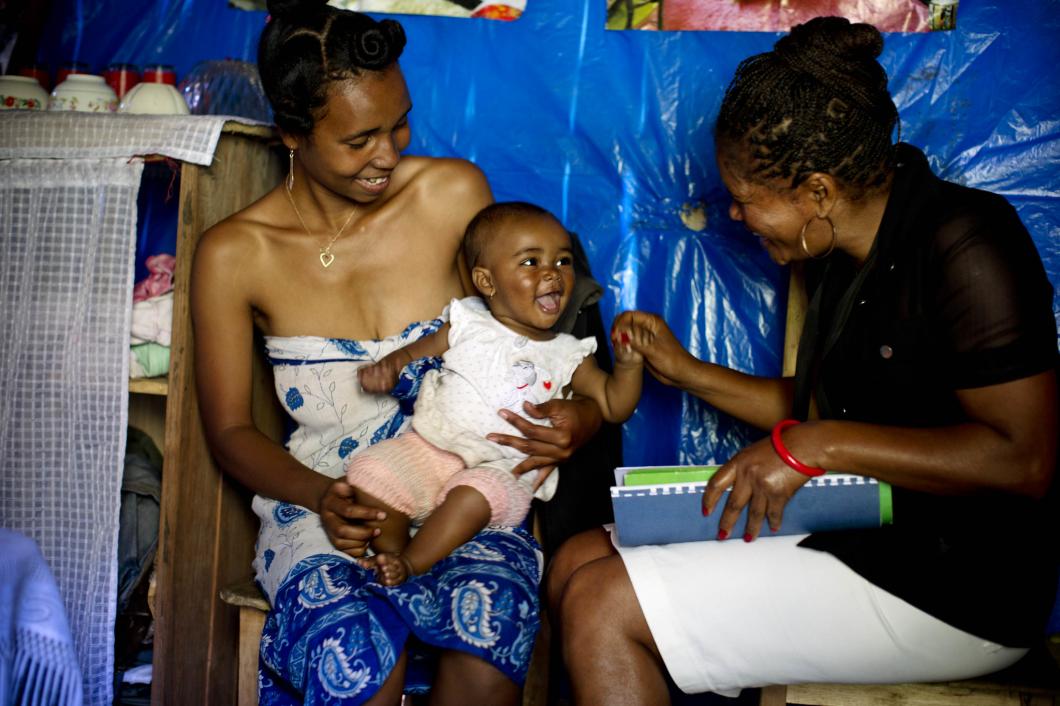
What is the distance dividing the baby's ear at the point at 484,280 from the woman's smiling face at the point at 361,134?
0.92ft

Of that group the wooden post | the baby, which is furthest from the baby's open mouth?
the wooden post

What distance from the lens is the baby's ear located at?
232cm

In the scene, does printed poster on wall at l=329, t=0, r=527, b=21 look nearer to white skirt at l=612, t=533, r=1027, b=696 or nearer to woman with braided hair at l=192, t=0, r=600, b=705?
woman with braided hair at l=192, t=0, r=600, b=705

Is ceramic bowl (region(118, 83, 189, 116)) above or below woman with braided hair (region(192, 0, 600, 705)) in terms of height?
above

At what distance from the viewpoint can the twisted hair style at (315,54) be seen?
7.22 feet

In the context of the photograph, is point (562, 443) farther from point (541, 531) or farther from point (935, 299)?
point (935, 299)

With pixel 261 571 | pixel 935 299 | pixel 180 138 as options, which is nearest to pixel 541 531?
pixel 261 571

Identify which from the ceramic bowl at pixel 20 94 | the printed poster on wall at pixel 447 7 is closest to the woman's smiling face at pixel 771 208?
the printed poster on wall at pixel 447 7

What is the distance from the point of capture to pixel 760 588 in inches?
72.0

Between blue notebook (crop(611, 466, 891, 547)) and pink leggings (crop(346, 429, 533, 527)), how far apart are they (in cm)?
33

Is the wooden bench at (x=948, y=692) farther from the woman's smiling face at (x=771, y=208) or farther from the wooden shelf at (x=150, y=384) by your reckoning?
the wooden shelf at (x=150, y=384)

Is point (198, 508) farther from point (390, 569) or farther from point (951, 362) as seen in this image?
point (951, 362)

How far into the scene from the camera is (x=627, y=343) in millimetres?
2244

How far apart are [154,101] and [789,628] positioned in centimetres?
198
